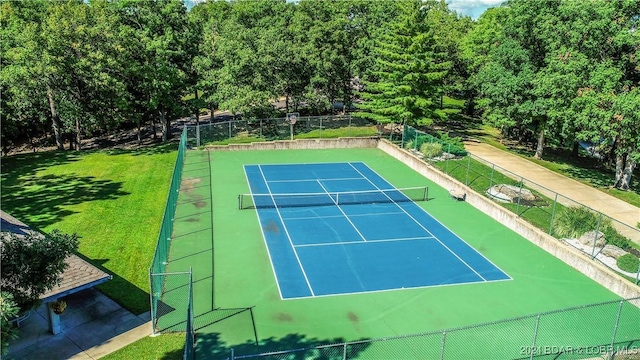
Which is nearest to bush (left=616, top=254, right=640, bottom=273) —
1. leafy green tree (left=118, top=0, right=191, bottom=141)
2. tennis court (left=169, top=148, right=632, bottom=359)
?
tennis court (left=169, top=148, right=632, bottom=359)

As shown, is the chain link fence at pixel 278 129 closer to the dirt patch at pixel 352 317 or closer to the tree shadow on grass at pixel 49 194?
the tree shadow on grass at pixel 49 194

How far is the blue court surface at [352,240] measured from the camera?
19250 millimetres

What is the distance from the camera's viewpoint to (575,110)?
27.7 metres

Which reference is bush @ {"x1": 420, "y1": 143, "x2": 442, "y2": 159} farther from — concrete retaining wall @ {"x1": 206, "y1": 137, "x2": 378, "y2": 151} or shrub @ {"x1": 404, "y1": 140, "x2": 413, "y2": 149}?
concrete retaining wall @ {"x1": 206, "y1": 137, "x2": 378, "y2": 151}

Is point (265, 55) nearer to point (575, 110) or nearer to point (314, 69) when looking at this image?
point (314, 69)

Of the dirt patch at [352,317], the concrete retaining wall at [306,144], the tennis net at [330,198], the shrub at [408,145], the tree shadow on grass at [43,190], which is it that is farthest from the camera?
the concrete retaining wall at [306,144]

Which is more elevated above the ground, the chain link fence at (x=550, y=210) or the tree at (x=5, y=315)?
the tree at (x=5, y=315)

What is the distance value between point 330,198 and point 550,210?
11.2m

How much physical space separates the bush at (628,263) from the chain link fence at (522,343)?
2681mm

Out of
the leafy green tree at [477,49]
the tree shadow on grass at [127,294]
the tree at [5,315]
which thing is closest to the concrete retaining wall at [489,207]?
the leafy green tree at [477,49]

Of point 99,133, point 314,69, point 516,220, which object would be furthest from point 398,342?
point 99,133

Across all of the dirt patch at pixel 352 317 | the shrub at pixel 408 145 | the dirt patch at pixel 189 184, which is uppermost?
the shrub at pixel 408 145

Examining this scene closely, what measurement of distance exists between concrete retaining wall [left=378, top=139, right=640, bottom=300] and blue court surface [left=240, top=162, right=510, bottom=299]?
3041mm

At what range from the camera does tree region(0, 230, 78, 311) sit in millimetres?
8883
